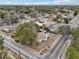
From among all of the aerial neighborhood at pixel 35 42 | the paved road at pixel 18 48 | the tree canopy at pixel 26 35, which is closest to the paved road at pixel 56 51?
the aerial neighborhood at pixel 35 42

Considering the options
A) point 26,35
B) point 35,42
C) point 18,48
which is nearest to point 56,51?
point 35,42

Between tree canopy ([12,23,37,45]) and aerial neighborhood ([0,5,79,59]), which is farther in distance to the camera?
tree canopy ([12,23,37,45])

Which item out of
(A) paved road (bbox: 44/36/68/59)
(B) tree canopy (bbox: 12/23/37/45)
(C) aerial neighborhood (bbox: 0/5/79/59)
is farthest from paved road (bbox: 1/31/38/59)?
(A) paved road (bbox: 44/36/68/59)

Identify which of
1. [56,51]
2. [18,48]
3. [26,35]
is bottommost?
[56,51]

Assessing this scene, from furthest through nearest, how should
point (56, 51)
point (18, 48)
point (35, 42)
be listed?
point (35, 42), point (18, 48), point (56, 51)

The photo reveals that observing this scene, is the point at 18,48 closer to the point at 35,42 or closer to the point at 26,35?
the point at 26,35

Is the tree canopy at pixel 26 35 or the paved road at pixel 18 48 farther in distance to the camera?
the tree canopy at pixel 26 35

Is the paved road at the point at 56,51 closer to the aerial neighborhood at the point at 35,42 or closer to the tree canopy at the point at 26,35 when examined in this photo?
the aerial neighborhood at the point at 35,42

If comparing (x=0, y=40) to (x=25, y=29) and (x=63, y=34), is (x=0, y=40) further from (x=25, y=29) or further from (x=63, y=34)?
(x=63, y=34)

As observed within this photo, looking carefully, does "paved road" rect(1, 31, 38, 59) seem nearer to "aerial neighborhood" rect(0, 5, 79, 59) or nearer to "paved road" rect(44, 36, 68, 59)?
"aerial neighborhood" rect(0, 5, 79, 59)

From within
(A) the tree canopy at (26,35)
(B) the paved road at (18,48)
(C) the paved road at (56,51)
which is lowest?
(C) the paved road at (56,51)

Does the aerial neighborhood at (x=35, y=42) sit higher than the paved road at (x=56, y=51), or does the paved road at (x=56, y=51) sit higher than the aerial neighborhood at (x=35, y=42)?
the aerial neighborhood at (x=35, y=42)
